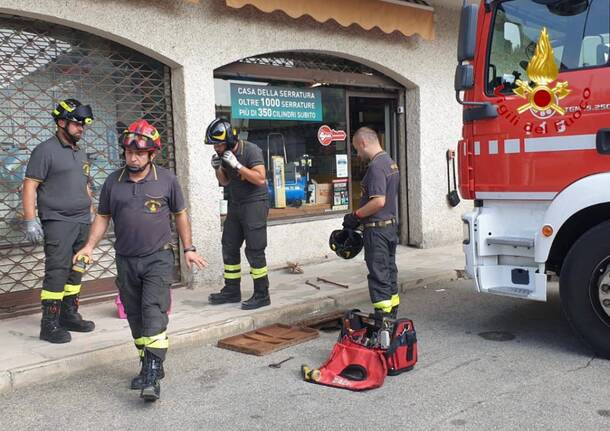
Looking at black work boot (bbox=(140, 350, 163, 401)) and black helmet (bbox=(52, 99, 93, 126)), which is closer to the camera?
black work boot (bbox=(140, 350, 163, 401))

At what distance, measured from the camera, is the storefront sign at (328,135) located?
896 cm

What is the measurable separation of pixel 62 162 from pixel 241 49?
3.00 m

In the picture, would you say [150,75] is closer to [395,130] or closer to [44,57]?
[44,57]

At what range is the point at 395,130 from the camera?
987 centimetres

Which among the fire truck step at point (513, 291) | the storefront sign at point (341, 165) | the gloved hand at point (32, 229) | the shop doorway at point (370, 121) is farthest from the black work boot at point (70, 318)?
the shop doorway at point (370, 121)

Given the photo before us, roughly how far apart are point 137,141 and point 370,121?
6.14 m

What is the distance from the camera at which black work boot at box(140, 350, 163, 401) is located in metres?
3.96

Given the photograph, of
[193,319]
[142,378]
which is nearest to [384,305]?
[193,319]

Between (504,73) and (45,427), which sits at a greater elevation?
(504,73)

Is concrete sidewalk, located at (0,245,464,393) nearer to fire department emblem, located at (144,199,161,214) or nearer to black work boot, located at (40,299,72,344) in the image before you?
black work boot, located at (40,299,72,344)

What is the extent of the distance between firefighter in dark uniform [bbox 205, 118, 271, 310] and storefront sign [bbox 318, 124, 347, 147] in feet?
9.74

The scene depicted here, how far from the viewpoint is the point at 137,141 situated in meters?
4.01

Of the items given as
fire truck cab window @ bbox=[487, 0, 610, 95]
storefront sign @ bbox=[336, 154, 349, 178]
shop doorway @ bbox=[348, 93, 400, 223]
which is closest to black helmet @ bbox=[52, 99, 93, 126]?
fire truck cab window @ bbox=[487, 0, 610, 95]

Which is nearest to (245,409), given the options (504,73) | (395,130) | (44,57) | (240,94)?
(504,73)
